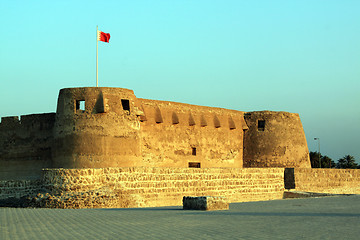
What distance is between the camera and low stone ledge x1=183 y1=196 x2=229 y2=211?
1163 cm

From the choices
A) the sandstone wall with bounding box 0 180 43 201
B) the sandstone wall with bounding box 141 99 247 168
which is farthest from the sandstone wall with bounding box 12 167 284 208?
the sandstone wall with bounding box 141 99 247 168

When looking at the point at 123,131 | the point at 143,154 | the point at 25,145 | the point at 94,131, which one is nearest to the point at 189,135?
the point at 143,154

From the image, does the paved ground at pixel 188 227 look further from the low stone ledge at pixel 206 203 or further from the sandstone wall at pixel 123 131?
the sandstone wall at pixel 123 131

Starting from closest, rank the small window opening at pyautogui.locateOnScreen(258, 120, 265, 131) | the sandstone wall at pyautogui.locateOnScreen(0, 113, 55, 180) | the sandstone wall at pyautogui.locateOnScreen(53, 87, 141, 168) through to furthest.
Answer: the sandstone wall at pyautogui.locateOnScreen(53, 87, 141, 168) < the sandstone wall at pyautogui.locateOnScreen(0, 113, 55, 180) < the small window opening at pyautogui.locateOnScreen(258, 120, 265, 131)

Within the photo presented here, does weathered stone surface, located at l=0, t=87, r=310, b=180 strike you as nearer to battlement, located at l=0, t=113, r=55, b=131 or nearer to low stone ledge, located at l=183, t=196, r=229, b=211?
battlement, located at l=0, t=113, r=55, b=131

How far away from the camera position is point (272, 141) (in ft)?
95.1

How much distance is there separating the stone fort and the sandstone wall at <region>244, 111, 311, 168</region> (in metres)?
0.06

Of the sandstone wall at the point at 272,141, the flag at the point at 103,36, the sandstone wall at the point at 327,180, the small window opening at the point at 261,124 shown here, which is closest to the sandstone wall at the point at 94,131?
the flag at the point at 103,36

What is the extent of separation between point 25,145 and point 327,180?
16.6 metres

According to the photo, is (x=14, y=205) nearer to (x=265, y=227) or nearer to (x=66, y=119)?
(x=66, y=119)

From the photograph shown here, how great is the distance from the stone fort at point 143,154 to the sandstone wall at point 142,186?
0.11 feet

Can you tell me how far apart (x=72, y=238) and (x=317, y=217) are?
5014mm

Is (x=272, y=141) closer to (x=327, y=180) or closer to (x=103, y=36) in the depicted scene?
Result: (x=327, y=180)

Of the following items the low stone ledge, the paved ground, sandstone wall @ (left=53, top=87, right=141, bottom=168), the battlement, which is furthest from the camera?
the battlement
